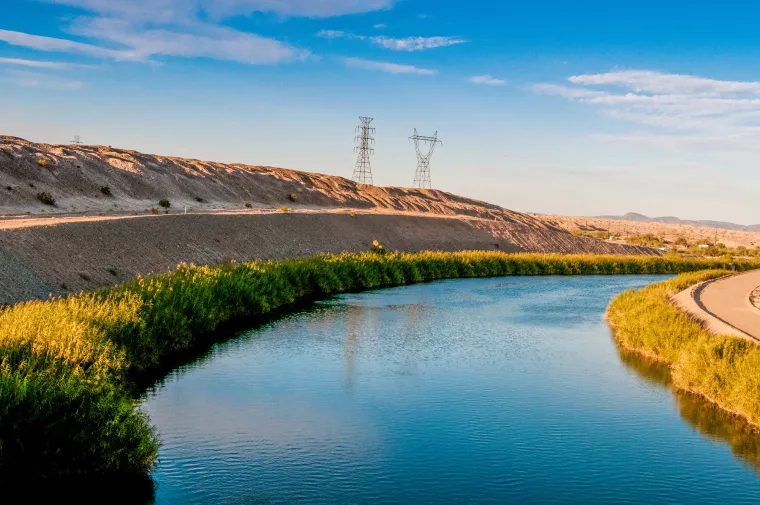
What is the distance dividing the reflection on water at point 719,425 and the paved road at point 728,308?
3749 millimetres

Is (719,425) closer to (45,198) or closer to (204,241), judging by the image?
(204,241)

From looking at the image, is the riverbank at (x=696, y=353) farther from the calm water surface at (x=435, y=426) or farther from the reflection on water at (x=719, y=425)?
the calm water surface at (x=435, y=426)

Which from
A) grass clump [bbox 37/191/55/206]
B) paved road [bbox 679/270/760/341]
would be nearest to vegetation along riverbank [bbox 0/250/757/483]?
paved road [bbox 679/270/760/341]

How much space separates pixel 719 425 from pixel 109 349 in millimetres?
14149

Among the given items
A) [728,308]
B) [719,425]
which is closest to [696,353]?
[719,425]

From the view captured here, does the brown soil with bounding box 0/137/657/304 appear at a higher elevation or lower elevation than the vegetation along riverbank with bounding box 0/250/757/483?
higher

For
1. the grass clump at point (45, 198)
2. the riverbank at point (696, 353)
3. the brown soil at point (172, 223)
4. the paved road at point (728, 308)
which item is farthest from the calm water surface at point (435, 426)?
the grass clump at point (45, 198)

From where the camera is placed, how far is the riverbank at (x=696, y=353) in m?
16.9

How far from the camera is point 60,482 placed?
38.6ft

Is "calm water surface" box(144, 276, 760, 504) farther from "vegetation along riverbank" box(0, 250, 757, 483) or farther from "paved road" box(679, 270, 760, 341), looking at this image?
"paved road" box(679, 270, 760, 341)

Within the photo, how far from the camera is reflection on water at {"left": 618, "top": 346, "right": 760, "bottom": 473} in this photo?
15.2 meters

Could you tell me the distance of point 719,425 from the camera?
16.8 meters

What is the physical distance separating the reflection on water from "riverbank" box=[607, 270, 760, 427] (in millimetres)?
194

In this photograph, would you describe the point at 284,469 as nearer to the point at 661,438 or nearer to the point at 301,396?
the point at 301,396
